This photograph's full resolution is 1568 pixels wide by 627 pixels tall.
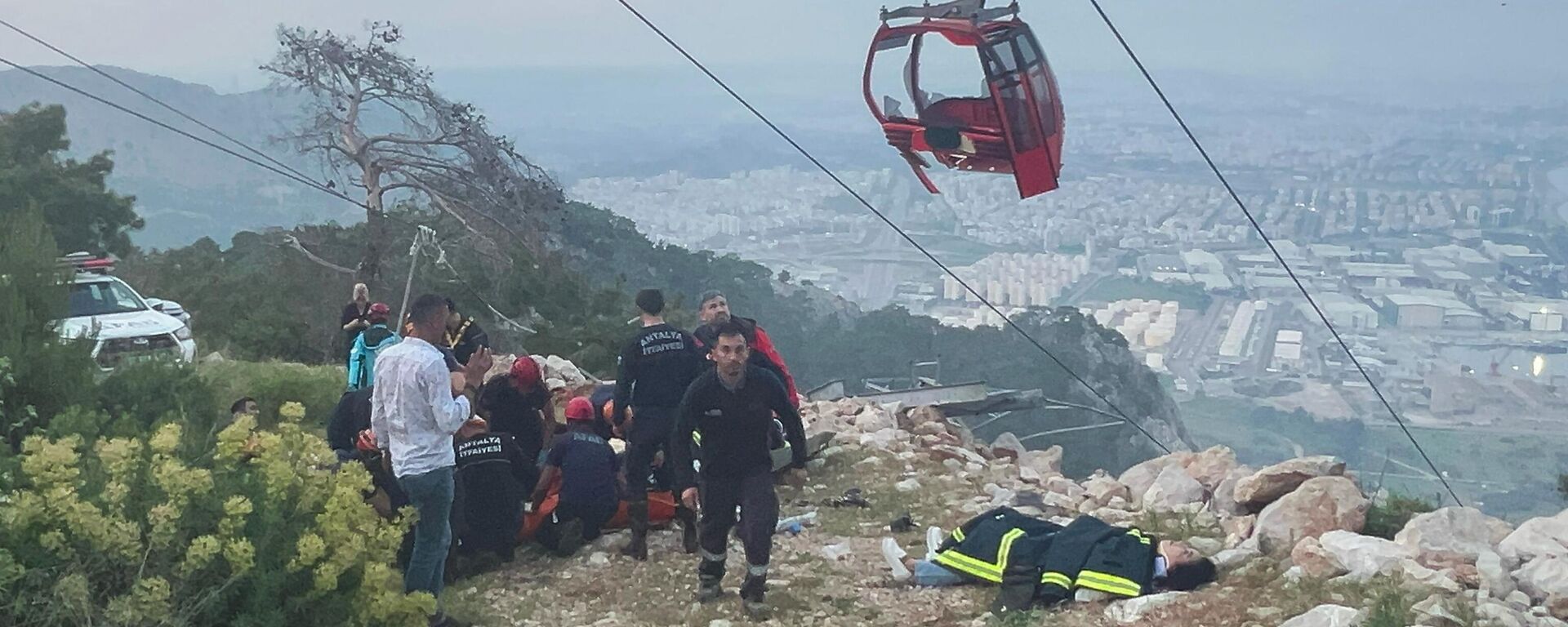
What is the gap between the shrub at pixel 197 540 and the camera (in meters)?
4.70

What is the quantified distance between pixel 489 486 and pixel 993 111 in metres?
3.44

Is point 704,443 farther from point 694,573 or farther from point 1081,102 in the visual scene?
point 1081,102

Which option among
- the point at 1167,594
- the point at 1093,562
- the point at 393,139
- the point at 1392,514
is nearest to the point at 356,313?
the point at 1093,562

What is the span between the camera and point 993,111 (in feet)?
19.4

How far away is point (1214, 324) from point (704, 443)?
75.0 ft

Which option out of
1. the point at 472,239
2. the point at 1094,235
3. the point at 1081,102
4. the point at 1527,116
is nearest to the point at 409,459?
the point at 1081,102

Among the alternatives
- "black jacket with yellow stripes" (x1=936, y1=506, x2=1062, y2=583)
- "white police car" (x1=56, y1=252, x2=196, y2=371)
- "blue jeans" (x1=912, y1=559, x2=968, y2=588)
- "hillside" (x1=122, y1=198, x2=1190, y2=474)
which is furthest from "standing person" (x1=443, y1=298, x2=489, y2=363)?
"hillside" (x1=122, y1=198, x2=1190, y2=474)

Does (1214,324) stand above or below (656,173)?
below

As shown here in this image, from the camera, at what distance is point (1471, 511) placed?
7266 millimetres

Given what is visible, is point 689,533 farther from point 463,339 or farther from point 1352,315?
point 1352,315

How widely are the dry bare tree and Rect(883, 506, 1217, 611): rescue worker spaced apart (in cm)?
1423

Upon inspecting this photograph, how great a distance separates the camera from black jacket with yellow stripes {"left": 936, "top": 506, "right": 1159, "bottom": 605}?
21.9 feet

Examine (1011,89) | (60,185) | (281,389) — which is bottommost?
(281,389)

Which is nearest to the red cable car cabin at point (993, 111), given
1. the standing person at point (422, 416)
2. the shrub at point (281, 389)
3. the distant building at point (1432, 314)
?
the standing person at point (422, 416)
